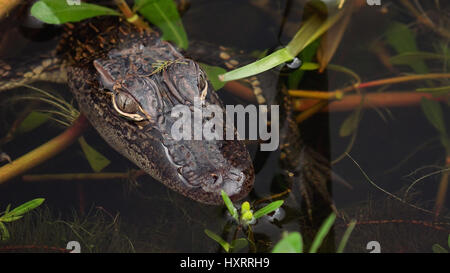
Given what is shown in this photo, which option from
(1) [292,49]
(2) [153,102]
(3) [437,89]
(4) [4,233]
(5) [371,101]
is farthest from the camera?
(5) [371,101]

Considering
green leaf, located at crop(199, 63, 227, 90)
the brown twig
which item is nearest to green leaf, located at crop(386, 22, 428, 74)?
green leaf, located at crop(199, 63, 227, 90)

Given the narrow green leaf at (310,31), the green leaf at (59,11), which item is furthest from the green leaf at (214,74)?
the green leaf at (59,11)

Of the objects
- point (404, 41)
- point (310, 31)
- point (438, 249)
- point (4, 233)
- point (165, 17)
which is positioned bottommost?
point (438, 249)

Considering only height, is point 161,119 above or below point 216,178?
above

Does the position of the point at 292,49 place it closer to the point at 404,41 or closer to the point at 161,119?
the point at 161,119

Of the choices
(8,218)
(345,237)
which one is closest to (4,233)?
(8,218)

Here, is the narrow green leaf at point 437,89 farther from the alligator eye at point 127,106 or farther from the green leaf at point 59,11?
the green leaf at point 59,11
